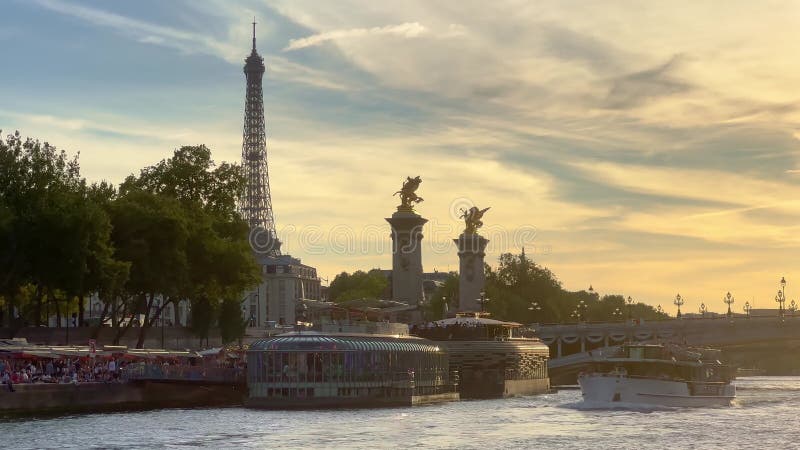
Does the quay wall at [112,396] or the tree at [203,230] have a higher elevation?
the tree at [203,230]

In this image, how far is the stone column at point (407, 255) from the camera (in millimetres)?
175375

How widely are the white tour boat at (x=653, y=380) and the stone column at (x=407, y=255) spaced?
232 feet

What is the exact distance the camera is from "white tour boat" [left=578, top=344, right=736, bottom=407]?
324 feet

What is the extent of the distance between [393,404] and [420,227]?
272ft

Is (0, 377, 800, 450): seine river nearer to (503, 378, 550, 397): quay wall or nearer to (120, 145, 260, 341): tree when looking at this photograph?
(503, 378, 550, 397): quay wall

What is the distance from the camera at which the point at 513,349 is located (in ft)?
395

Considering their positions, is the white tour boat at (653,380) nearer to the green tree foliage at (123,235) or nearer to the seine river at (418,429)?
the seine river at (418,429)

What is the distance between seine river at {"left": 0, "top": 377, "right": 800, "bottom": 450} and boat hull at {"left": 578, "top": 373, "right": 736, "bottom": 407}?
2.65 meters

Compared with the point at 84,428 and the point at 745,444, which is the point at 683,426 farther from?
the point at 84,428

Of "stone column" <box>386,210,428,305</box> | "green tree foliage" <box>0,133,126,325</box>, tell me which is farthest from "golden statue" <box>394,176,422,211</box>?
"green tree foliage" <box>0,133,126,325</box>

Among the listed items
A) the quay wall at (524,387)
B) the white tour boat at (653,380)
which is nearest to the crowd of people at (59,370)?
the white tour boat at (653,380)

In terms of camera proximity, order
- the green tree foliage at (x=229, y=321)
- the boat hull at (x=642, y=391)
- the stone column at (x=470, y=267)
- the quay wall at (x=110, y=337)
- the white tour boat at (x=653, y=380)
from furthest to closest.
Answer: the stone column at (x=470, y=267) → the green tree foliage at (x=229, y=321) → the quay wall at (x=110, y=337) → the white tour boat at (x=653, y=380) → the boat hull at (x=642, y=391)

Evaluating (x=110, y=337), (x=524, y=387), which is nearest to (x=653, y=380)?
(x=524, y=387)

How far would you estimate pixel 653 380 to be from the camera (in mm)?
99875
